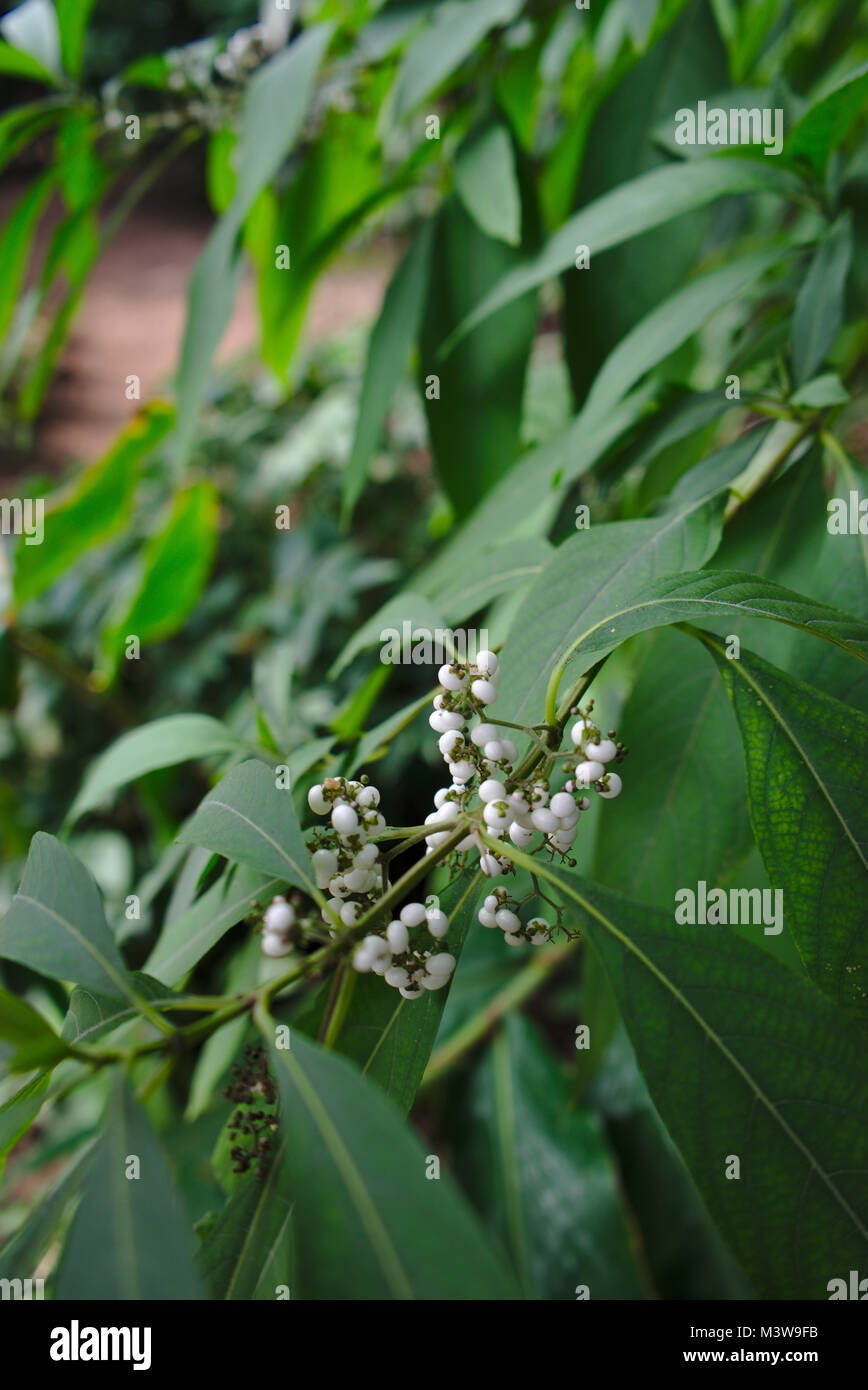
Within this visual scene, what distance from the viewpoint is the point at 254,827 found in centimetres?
36

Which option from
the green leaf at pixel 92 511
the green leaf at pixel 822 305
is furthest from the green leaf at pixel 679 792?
the green leaf at pixel 92 511

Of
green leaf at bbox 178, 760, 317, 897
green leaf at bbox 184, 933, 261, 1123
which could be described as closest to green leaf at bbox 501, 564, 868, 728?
green leaf at bbox 178, 760, 317, 897

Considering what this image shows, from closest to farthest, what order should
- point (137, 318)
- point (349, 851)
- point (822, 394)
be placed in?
point (349, 851), point (822, 394), point (137, 318)

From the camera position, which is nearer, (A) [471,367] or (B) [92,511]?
(A) [471,367]

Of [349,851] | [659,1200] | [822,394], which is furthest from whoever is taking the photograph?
[659,1200]

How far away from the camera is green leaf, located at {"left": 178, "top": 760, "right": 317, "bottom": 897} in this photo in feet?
1.13

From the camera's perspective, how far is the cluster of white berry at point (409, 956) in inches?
13.2

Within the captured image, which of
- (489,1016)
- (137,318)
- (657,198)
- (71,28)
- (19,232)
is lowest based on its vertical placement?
(489,1016)

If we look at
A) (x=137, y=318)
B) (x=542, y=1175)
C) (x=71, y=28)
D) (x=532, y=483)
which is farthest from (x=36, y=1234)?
(x=137, y=318)

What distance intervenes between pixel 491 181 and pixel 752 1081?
65 cm

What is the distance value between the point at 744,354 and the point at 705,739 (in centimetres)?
37

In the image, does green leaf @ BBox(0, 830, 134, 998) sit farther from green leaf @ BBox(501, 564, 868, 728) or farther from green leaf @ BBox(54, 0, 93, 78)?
green leaf @ BBox(54, 0, 93, 78)

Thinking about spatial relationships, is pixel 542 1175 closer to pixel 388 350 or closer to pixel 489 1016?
pixel 489 1016
